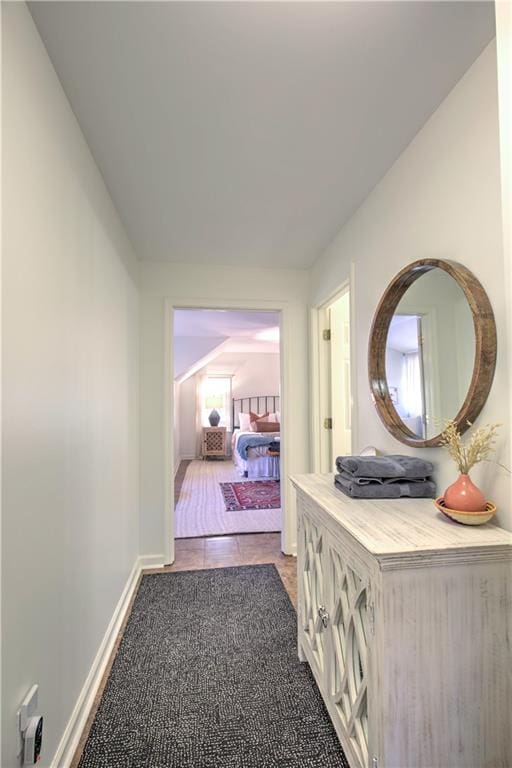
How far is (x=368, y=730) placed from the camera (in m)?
0.95

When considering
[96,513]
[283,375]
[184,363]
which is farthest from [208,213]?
[184,363]

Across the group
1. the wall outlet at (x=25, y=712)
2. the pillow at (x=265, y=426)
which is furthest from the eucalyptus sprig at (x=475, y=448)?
the pillow at (x=265, y=426)

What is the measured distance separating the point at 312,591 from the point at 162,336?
202 centimetres

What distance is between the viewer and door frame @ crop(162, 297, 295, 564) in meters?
2.69

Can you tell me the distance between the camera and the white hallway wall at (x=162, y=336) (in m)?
2.69

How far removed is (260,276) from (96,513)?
2.10m

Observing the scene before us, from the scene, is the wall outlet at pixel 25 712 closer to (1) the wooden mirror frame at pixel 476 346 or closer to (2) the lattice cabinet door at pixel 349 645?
(2) the lattice cabinet door at pixel 349 645

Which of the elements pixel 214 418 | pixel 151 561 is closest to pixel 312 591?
pixel 151 561

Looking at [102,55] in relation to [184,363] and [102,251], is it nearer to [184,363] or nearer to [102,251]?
[102,251]

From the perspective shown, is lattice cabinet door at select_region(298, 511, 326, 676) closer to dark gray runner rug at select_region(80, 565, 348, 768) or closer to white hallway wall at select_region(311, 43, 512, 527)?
dark gray runner rug at select_region(80, 565, 348, 768)

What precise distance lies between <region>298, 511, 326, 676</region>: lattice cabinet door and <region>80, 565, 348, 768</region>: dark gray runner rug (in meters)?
0.20

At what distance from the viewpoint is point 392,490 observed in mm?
1268

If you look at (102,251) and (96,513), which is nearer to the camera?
(96,513)

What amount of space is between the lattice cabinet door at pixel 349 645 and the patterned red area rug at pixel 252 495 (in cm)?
287
